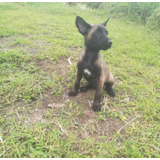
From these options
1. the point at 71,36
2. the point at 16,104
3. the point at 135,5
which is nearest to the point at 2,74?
the point at 16,104

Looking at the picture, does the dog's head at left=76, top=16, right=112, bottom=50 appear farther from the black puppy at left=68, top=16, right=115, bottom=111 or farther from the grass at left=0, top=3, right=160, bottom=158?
the grass at left=0, top=3, right=160, bottom=158

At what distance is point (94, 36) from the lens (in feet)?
9.61

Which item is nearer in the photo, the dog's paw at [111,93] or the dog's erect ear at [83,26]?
the dog's erect ear at [83,26]

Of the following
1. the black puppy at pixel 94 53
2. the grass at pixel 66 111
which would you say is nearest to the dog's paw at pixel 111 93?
the grass at pixel 66 111

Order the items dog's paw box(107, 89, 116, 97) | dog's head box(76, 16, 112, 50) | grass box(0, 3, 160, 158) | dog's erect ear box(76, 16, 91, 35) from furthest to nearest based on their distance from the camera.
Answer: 1. dog's paw box(107, 89, 116, 97)
2. dog's erect ear box(76, 16, 91, 35)
3. dog's head box(76, 16, 112, 50)
4. grass box(0, 3, 160, 158)

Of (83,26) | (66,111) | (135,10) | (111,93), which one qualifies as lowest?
(66,111)

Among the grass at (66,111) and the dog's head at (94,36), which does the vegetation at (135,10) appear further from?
the dog's head at (94,36)

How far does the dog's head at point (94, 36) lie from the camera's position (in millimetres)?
2898

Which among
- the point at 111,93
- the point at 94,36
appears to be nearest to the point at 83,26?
the point at 94,36

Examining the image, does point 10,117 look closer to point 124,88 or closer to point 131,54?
point 124,88

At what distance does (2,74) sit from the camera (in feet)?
12.9

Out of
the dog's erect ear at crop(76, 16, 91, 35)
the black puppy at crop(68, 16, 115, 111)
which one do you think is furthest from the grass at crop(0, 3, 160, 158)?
the dog's erect ear at crop(76, 16, 91, 35)

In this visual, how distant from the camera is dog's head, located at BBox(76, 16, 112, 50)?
9.51ft

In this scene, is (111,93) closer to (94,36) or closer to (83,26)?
(94,36)
